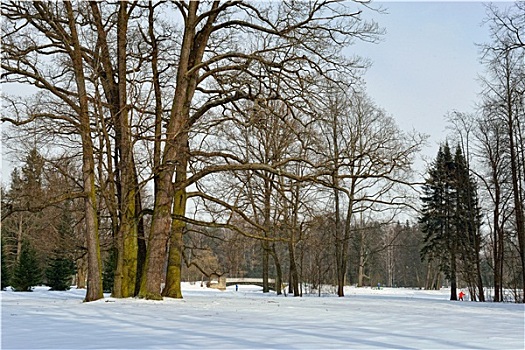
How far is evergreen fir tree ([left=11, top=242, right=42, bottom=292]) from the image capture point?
3066cm

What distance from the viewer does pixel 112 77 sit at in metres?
15.3

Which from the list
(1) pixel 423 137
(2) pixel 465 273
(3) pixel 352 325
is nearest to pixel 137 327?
(3) pixel 352 325

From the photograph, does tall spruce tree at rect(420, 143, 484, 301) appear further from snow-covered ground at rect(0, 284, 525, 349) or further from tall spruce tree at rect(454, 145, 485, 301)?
snow-covered ground at rect(0, 284, 525, 349)

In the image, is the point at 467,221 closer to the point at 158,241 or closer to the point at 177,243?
the point at 177,243

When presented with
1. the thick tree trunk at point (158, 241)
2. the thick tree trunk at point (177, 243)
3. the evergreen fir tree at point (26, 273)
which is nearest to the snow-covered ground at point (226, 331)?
the thick tree trunk at point (158, 241)

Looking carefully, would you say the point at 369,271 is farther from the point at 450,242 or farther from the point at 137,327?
the point at 137,327

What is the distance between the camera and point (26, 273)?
30984 mm

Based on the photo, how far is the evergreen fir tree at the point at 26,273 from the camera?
101 feet

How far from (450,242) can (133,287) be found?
24761mm

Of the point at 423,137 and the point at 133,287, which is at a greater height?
the point at 423,137

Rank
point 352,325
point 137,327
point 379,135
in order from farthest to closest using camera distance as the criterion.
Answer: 1. point 379,135
2. point 352,325
3. point 137,327

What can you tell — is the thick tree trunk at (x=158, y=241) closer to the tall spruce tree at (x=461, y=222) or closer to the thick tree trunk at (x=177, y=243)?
the thick tree trunk at (x=177, y=243)

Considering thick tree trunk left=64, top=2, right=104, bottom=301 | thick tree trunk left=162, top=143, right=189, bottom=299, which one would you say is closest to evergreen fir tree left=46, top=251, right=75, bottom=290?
thick tree trunk left=162, top=143, right=189, bottom=299

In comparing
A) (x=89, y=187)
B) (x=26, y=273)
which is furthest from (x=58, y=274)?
(x=89, y=187)
